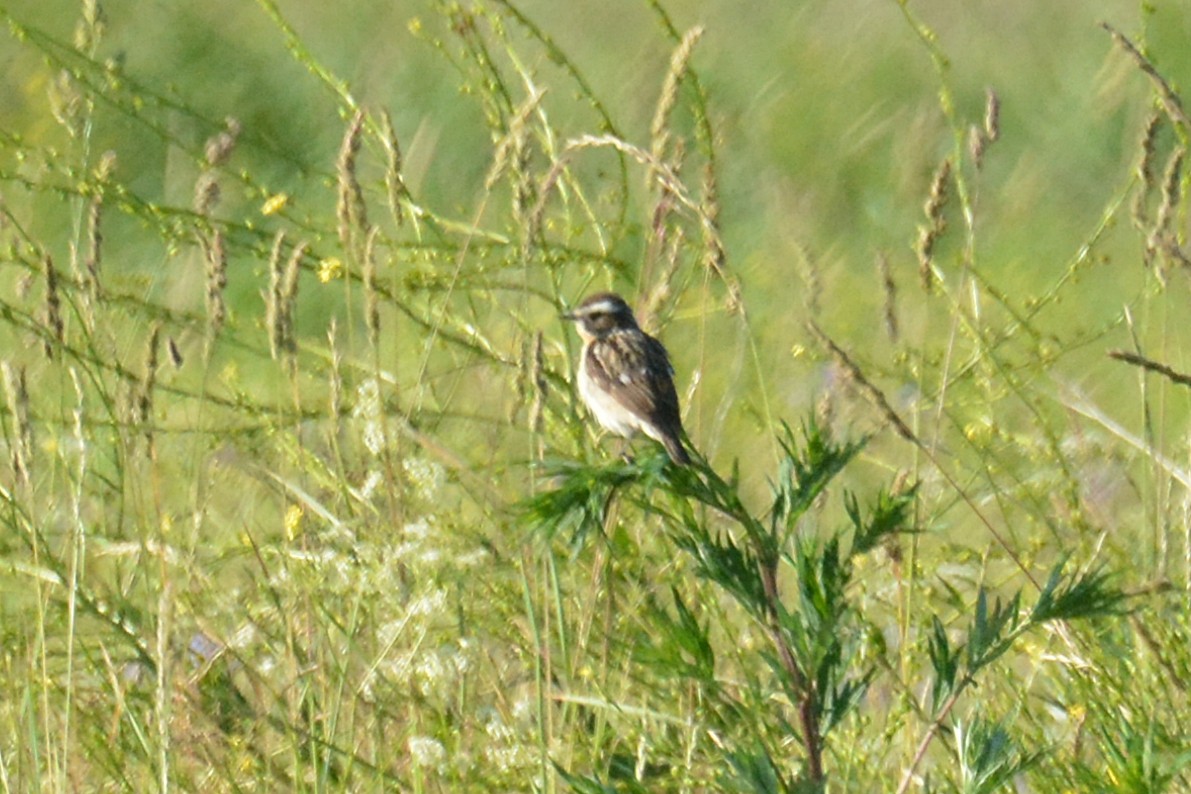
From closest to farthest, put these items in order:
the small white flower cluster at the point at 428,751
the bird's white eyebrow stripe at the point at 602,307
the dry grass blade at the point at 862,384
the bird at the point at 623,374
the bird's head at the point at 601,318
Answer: the dry grass blade at the point at 862,384
the small white flower cluster at the point at 428,751
the bird at the point at 623,374
the bird's white eyebrow stripe at the point at 602,307
the bird's head at the point at 601,318

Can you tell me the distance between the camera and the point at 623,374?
15.4ft

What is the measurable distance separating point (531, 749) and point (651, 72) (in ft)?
18.5

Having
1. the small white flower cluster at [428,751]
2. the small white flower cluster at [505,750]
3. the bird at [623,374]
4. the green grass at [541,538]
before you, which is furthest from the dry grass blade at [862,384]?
the bird at [623,374]

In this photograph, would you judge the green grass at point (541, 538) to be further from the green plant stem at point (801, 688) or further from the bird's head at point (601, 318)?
the bird's head at point (601, 318)

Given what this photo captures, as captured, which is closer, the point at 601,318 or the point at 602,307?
the point at 602,307

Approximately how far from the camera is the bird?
4.51 meters

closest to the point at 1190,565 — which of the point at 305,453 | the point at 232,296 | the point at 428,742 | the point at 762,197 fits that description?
the point at 428,742

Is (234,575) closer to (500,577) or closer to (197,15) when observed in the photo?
(500,577)

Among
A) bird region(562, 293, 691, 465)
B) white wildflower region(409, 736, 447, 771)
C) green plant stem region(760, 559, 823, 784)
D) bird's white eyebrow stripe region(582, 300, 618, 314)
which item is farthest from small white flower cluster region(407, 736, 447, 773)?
bird's white eyebrow stripe region(582, 300, 618, 314)

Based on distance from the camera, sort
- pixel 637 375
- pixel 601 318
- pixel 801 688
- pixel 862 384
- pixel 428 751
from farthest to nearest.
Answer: pixel 601 318 → pixel 637 375 → pixel 428 751 → pixel 862 384 → pixel 801 688

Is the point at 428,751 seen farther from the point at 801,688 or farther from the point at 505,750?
the point at 801,688

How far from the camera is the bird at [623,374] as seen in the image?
4.51 metres

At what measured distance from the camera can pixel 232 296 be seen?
8516 mm

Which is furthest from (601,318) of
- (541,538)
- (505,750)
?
(541,538)
